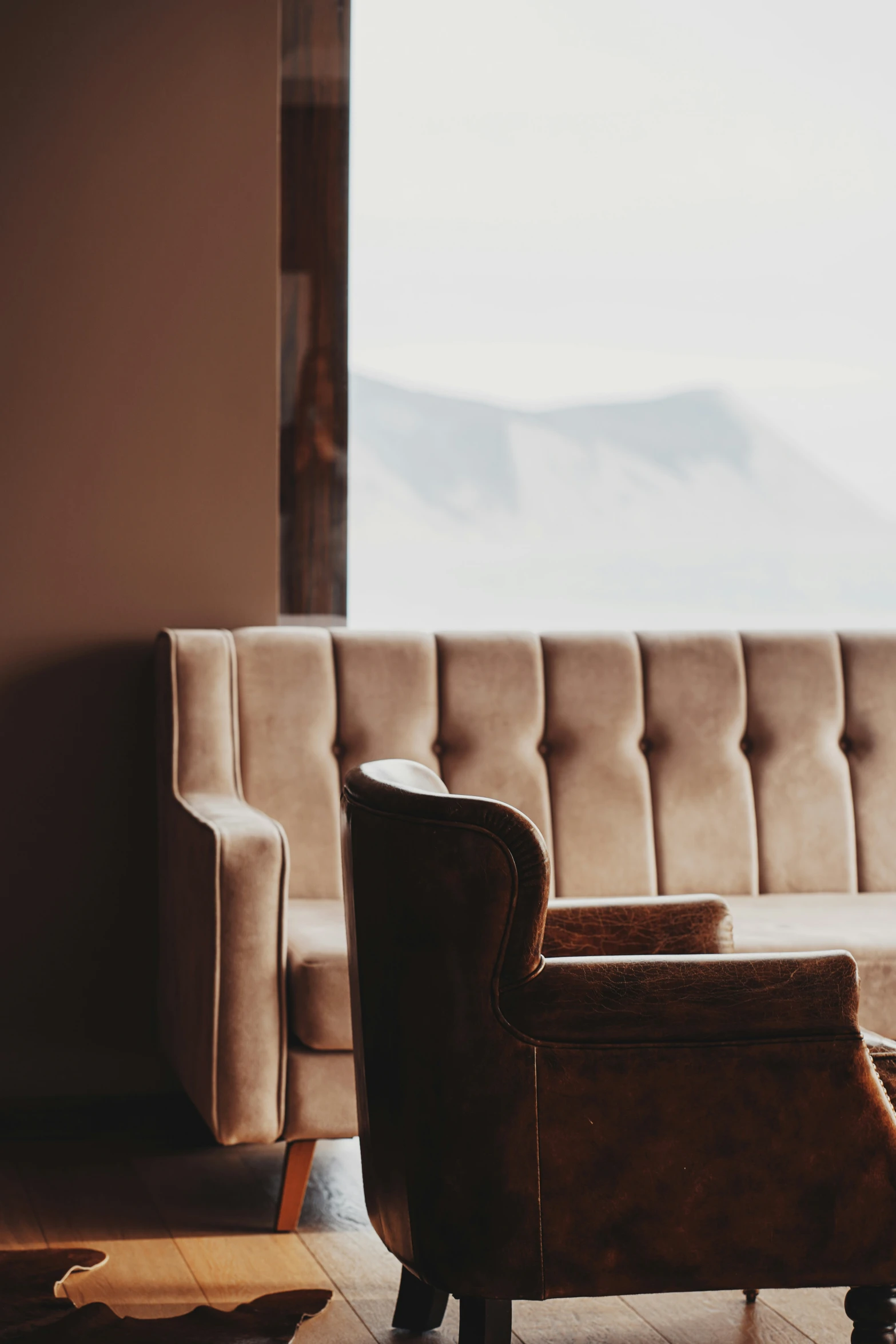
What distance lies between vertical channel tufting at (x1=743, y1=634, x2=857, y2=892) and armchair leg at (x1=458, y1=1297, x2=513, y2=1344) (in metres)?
1.35

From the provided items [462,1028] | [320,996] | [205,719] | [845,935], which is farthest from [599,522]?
[462,1028]

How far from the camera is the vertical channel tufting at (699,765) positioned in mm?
2746

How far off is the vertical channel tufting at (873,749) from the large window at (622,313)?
2.02 ft

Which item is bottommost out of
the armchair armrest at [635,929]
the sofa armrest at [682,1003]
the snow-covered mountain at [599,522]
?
the armchair armrest at [635,929]

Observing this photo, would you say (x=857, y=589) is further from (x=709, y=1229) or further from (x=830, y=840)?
(x=709, y=1229)

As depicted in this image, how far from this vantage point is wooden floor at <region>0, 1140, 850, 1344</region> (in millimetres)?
1931

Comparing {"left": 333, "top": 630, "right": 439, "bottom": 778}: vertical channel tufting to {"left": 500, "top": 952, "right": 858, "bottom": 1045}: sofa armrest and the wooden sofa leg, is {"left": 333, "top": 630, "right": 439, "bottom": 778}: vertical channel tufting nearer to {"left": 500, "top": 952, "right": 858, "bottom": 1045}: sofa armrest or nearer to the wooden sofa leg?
the wooden sofa leg

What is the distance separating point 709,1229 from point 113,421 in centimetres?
197

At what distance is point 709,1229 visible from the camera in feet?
4.87

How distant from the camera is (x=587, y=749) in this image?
2752 mm

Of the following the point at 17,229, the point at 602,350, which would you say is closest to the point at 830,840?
the point at 602,350

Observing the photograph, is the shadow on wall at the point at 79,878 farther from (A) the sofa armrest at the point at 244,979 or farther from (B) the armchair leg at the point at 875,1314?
(B) the armchair leg at the point at 875,1314

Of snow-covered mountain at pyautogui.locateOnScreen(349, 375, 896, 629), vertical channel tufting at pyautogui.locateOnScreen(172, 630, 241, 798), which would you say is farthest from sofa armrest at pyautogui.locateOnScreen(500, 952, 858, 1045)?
snow-covered mountain at pyautogui.locateOnScreen(349, 375, 896, 629)

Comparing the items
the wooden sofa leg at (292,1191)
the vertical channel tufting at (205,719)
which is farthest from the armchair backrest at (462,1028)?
the vertical channel tufting at (205,719)
